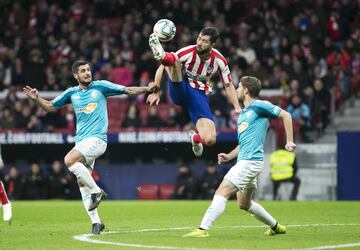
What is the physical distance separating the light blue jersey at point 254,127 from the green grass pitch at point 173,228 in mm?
1105

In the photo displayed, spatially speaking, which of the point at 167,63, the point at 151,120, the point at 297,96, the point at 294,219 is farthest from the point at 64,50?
the point at 167,63

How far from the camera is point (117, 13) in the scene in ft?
108

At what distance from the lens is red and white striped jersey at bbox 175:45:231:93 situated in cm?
1392

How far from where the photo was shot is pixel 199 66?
1403 centimetres

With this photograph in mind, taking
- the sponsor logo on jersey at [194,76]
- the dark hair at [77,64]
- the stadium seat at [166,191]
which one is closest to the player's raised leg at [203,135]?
the sponsor logo on jersey at [194,76]

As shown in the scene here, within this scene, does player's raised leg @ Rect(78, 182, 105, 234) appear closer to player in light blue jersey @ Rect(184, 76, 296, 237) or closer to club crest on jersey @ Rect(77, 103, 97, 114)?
club crest on jersey @ Rect(77, 103, 97, 114)

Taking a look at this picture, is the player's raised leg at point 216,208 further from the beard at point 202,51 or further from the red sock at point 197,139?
the beard at point 202,51

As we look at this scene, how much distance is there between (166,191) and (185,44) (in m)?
4.94

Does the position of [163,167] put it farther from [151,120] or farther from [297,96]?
[297,96]

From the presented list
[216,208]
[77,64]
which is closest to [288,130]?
[216,208]

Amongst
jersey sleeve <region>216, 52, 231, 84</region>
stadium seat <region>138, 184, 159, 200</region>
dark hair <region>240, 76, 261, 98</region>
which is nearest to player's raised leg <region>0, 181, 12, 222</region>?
jersey sleeve <region>216, 52, 231, 84</region>

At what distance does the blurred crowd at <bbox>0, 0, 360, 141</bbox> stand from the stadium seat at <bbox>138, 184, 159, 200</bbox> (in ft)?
6.30

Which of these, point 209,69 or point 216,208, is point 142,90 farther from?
point 216,208

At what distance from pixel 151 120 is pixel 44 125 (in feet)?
11.4
